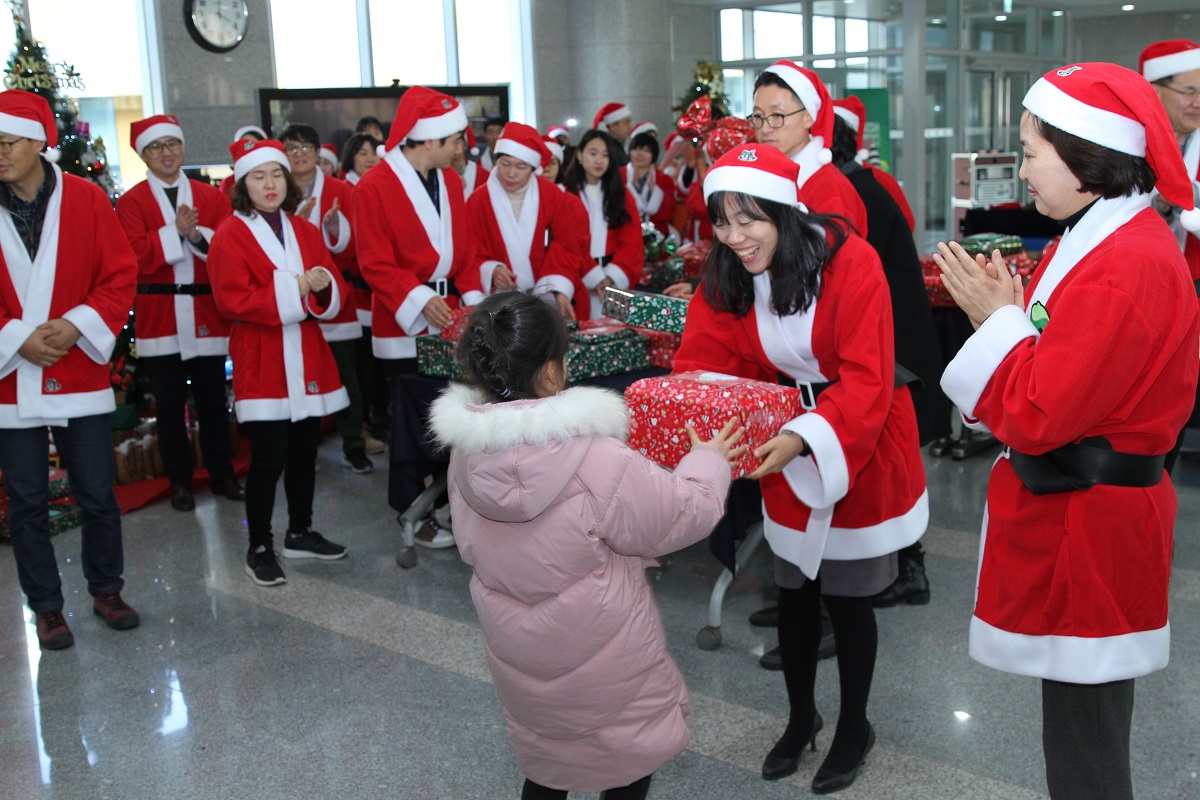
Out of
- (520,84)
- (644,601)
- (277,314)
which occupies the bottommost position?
(644,601)

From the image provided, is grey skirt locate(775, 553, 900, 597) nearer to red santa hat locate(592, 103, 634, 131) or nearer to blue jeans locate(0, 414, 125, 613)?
blue jeans locate(0, 414, 125, 613)

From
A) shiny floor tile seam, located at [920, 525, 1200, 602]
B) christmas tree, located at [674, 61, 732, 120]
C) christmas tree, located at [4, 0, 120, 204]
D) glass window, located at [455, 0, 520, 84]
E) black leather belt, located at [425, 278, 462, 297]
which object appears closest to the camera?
shiny floor tile seam, located at [920, 525, 1200, 602]

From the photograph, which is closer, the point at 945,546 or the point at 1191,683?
the point at 1191,683

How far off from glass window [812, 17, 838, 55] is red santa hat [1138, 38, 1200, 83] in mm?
→ 9105

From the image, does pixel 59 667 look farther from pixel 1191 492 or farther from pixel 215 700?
pixel 1191 492

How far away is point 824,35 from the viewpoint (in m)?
12.7

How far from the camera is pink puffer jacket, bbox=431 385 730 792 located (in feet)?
5.62

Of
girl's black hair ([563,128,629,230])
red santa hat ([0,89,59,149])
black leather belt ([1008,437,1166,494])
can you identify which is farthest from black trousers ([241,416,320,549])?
black leather belt ([1008,437,1166,494])

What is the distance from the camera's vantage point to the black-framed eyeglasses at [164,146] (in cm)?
475

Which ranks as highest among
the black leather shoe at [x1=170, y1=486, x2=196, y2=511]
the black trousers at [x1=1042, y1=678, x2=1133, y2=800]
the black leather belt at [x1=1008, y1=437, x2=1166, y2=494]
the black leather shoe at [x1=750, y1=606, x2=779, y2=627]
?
the black leather belt at [x1=1008, y1=437, x2=1166, y2=494]

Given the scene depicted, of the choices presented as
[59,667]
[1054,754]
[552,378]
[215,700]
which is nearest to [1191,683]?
[1054,754]

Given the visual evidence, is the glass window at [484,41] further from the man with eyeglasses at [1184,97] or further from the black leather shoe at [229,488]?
the man with eyeglasses at [1184,97]

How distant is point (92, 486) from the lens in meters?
3.46

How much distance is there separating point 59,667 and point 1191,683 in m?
3.19
